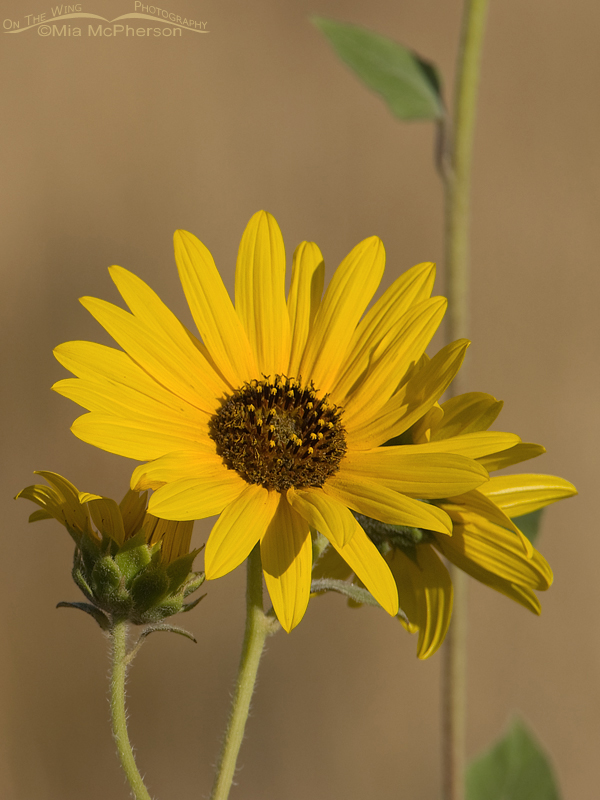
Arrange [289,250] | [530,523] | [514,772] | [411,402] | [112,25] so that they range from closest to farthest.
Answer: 1. [411,402]
2. [530,523]
3. [514,772]
4. [112,25]
5. [289,250]

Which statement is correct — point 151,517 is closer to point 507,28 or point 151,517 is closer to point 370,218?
point 370,218

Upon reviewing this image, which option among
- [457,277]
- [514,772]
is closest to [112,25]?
[457,277]

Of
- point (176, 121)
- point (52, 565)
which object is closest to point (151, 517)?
point (52, 565)

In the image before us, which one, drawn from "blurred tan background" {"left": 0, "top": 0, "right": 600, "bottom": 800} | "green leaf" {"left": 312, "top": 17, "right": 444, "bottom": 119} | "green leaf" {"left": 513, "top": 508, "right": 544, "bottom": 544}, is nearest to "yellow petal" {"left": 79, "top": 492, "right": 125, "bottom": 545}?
"green leaf" {"left": 513, "top": 508, "right": 544, "bottom": 544}

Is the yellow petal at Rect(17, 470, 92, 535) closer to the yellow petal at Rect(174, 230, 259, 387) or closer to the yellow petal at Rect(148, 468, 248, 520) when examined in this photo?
the yellow petal at Rect(148, 468, 248, 520)

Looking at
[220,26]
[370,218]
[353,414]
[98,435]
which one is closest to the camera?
[98,435]

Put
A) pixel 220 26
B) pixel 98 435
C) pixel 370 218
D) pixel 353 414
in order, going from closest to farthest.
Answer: pixel 98 435 → pixel 353 414 → pixel 220 26 → pixel 370 218

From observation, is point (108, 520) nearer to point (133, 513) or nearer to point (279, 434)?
point (133, 513)
